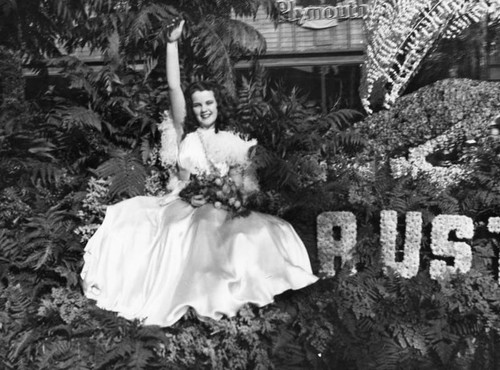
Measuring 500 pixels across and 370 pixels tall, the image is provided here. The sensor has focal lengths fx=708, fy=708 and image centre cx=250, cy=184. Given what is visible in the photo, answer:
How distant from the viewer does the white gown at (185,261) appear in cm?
441

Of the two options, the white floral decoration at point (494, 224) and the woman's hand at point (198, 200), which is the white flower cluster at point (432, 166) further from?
the woman's hand at point (198, 200)

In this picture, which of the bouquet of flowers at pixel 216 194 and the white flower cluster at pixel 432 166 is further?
the white flower cluster at pixel 432 166

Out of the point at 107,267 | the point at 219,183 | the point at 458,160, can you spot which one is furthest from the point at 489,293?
the point at 107,267

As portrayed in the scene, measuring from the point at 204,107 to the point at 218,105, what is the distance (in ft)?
1.23

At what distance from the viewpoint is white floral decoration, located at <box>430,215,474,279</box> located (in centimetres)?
478

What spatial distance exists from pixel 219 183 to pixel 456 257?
5.54ft

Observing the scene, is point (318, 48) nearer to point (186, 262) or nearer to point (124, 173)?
point (124, 173)

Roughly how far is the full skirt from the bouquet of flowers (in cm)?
6

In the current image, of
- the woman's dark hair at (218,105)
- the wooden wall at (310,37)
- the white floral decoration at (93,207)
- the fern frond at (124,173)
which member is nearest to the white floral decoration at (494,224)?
the woman's dark hair at (218,105)

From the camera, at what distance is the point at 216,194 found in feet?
16.0

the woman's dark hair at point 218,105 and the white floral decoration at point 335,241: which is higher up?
the woman's dark hair at point 218,105

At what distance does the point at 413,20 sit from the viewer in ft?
20.6

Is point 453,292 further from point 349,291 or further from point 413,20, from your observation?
point 413,20

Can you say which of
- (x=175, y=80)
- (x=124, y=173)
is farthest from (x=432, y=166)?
(x=124, y=173)
